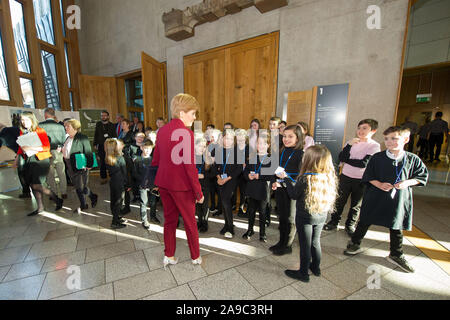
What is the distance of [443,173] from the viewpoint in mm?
6004

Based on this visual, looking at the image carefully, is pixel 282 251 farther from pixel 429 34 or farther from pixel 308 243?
pixel 429 34

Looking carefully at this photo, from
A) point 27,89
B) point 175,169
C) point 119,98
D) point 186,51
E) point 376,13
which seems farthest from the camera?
point 119,98

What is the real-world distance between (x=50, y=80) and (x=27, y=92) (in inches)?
48.8

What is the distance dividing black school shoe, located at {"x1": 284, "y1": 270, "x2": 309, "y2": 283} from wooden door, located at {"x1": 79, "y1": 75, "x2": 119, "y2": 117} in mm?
8005

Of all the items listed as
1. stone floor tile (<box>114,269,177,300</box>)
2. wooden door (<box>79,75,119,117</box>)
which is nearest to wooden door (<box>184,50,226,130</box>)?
wooden door (<box>79,75,119,117</box>)

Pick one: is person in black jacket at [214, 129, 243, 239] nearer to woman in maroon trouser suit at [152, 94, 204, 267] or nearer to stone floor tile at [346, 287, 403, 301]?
woman in maroon trouser suit at [152, 94, 204, 267]

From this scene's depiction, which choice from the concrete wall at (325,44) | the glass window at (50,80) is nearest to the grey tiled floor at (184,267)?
the concrete wall at (325,44)

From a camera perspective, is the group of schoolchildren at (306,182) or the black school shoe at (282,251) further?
the black school shoe at (282,251)

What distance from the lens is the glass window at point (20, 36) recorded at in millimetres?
5832

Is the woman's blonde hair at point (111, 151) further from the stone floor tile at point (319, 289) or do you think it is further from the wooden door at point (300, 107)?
the wooden door at point (300, 107)

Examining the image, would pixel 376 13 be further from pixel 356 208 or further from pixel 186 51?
pixel 186 51

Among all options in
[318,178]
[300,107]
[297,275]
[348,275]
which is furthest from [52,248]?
[300,107]
